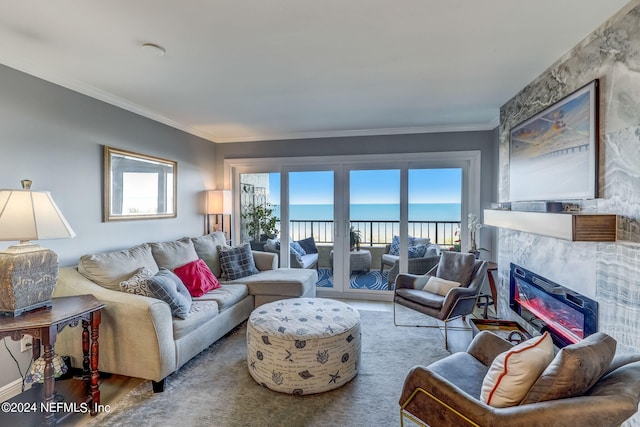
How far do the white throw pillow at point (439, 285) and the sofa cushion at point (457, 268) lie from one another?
8 cm

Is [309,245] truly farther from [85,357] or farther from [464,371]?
[464,371]

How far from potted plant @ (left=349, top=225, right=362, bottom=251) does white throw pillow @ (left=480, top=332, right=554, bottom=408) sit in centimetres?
329

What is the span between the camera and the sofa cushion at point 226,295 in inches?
121

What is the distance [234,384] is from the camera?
7.82 ft

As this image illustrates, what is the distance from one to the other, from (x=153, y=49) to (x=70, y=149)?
1.33 m

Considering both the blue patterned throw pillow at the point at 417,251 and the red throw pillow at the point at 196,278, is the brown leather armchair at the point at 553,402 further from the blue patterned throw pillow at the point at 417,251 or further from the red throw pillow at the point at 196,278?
the blue patterned throw pillow at the point at 417,251

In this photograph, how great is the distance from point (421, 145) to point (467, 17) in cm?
268

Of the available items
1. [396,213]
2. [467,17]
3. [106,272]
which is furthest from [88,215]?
[396,213]

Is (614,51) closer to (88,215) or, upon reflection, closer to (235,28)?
(235,28)

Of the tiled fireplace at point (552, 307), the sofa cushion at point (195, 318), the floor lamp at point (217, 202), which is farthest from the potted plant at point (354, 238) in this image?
the sofa cushion at point (195, 318)

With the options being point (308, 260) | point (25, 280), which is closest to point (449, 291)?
point (308, 260)

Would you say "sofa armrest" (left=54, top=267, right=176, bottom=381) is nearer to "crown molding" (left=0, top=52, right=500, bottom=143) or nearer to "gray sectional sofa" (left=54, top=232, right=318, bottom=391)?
"gray sectional sofa" (left=54, top=232, right=318, bottom=391)

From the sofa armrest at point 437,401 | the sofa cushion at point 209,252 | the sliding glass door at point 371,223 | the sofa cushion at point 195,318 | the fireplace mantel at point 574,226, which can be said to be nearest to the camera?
the sofa armrest at point 437,401

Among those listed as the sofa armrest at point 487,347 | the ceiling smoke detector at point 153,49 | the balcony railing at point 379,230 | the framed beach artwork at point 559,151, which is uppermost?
the ceiling smoke detector at point 153,49
